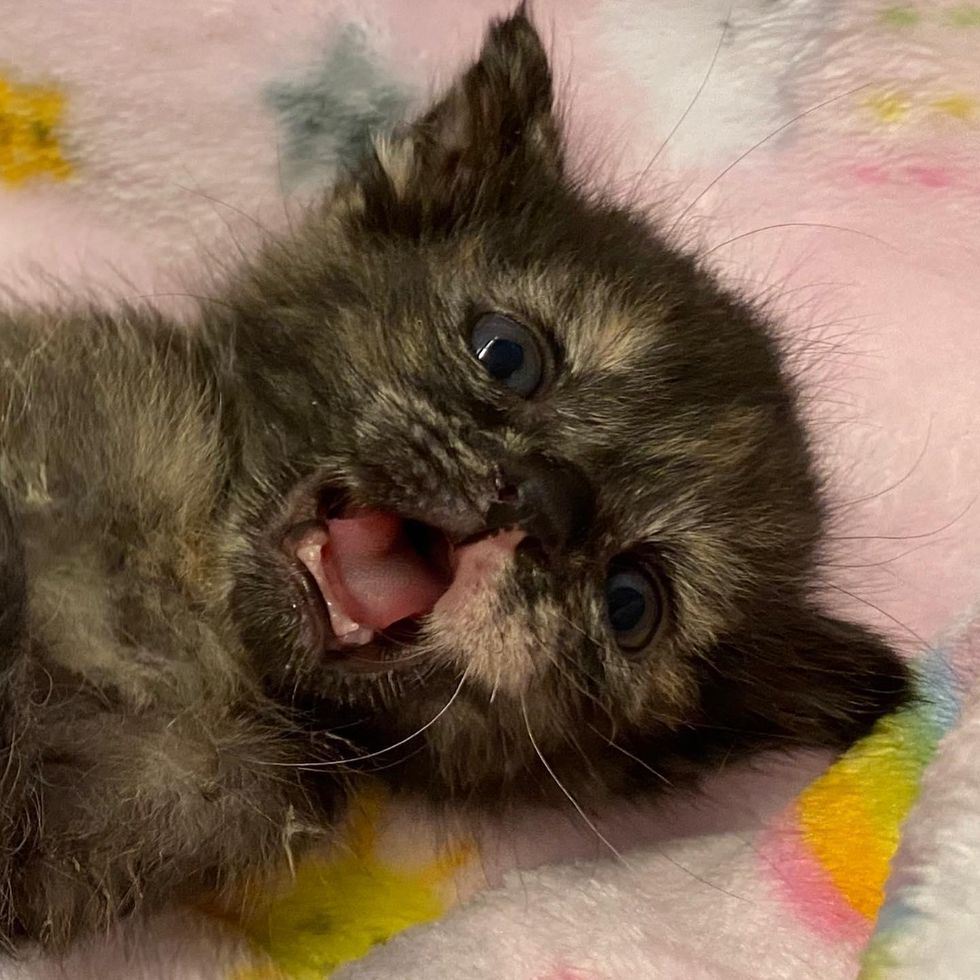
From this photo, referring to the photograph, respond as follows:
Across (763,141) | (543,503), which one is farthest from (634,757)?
(763,141)

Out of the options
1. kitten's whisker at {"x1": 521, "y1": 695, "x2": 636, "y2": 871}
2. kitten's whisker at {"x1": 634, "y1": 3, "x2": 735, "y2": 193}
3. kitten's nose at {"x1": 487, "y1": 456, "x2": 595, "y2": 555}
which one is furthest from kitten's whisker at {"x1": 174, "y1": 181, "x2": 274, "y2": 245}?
kitten's whisker at {"x1": 521, "y1": 695, "x2": 636, "y2": 871}

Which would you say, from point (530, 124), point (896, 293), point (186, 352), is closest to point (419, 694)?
point (186, 352)

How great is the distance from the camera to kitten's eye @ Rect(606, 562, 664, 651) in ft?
4.00

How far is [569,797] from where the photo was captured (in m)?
1.33

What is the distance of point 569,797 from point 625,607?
0.81 ft

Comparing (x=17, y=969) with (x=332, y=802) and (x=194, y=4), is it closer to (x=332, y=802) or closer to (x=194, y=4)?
(x=332, y=802)

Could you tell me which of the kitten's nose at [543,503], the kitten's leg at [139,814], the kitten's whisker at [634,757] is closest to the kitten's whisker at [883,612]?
the kitten's whisker at [634,757]

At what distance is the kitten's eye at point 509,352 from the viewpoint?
124cm

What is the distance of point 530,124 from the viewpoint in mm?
1433

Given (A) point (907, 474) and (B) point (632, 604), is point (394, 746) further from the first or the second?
(A) point (907, 474)

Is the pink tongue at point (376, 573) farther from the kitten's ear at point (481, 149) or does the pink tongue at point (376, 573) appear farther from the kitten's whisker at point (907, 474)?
the kitten's whisker at point (907, 474)

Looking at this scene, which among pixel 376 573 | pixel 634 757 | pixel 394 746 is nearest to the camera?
pixel 376 573

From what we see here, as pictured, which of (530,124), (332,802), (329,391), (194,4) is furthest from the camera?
(194,4)

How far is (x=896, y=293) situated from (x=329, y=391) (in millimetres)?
872
